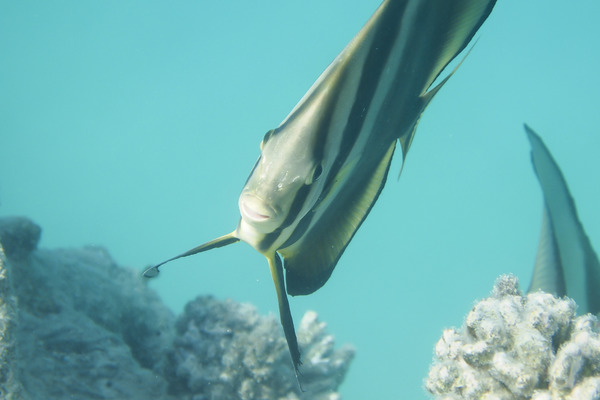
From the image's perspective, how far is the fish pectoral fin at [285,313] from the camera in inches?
54.4

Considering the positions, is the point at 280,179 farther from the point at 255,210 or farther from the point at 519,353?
the point at 519,353

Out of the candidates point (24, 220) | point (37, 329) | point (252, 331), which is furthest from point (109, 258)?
point (252, 331)

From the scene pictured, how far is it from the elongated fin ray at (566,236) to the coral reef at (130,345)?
264cm

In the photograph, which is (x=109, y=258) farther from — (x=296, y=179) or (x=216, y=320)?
(x=296, y=179)

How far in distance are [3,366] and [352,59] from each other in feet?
8.45

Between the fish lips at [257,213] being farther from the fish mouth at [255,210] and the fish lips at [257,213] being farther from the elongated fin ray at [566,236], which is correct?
the elongated fin ray at [566,236]

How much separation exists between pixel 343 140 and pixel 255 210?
0.35m

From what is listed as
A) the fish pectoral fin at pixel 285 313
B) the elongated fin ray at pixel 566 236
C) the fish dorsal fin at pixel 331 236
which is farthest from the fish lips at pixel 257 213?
the elongated fin ray at pixel 566 236

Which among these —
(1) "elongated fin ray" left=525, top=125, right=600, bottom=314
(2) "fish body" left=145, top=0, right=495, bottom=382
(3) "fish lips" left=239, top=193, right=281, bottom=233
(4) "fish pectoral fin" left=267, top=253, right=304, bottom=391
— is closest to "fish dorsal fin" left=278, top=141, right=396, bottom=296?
(2) "fish body" left=145, top=0, right=495, bottom=382

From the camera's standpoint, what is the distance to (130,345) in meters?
4.83

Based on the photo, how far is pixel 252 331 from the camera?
431 centimetres

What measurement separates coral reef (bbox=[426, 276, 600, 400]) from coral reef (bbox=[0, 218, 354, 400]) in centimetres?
232

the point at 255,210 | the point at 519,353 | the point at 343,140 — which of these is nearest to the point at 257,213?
the point at 255,210

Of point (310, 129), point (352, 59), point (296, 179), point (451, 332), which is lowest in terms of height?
point (451, 332)
